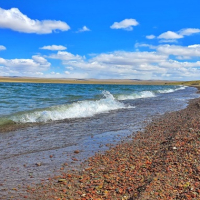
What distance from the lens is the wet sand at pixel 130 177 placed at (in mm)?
4453

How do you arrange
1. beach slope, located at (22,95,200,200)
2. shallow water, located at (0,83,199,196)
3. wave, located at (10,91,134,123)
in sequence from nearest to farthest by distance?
beach slope, located at (22,95,200,200) → shallow water, located at (0,83,199,196) → wave, located at (10,91,134,123)

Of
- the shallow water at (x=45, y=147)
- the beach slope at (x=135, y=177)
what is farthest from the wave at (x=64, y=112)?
the beach slope at (x=135, y=177)

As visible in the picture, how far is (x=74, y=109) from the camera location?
17.9m

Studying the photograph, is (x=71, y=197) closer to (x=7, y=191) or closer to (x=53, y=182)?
(x=53, y=182)

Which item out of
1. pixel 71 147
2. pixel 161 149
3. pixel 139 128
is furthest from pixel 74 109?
pixel 161 149

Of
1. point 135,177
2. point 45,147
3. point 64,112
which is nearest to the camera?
point 135,177

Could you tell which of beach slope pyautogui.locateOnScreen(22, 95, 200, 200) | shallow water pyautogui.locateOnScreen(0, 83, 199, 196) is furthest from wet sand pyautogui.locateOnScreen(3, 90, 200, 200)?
shallow water pyautogui.locateOnScreen(0, 83, 199, 196)

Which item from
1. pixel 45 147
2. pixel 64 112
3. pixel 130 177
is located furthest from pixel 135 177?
pixel 64 112

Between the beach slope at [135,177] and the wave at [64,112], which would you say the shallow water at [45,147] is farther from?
the wave at [64,112]

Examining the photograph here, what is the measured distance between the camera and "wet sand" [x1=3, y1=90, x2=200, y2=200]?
14.6 feet

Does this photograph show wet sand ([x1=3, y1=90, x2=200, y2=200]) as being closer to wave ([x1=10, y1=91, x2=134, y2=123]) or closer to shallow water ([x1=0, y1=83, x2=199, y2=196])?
shallow water ([x1=0, y1=83, x2=199, y2=196])

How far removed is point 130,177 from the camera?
517 cm

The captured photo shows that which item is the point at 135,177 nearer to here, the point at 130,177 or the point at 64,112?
the point at 130,177

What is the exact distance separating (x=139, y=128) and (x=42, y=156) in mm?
5763
